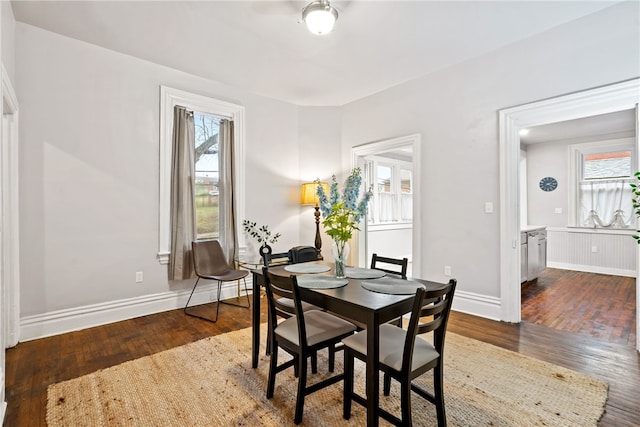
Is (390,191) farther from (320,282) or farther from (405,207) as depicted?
(320,282)

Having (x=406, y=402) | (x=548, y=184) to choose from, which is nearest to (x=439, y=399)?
(x=406, y=402)

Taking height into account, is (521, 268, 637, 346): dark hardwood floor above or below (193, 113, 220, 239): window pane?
below

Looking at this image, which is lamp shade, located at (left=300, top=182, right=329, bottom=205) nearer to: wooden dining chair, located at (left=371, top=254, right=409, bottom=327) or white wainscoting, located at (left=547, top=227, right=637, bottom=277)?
wooden dining chair, located at (left=371, top=254, right=409, bottom=327)

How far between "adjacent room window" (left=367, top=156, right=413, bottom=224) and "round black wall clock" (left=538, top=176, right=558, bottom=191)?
8.32 ft

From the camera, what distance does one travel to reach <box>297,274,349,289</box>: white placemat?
1942mm

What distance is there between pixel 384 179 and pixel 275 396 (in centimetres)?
525

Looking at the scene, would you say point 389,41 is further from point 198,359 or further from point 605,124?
point 605,124

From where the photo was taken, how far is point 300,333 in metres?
1.75

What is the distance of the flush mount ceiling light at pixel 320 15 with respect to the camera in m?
2.40

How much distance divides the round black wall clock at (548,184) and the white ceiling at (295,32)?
409 centimetres

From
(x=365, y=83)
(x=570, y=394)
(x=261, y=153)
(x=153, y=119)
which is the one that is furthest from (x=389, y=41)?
(x=570, y=394)

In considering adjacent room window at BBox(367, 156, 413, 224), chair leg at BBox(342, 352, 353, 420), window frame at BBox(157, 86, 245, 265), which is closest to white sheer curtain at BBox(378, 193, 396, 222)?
adjacent room window at BBox(367, 156, 413, 224)

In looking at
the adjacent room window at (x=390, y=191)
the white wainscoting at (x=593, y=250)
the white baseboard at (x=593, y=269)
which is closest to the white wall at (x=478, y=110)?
the adjacent room window at (x=390, y=191)

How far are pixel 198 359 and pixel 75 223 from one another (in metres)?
1.87
